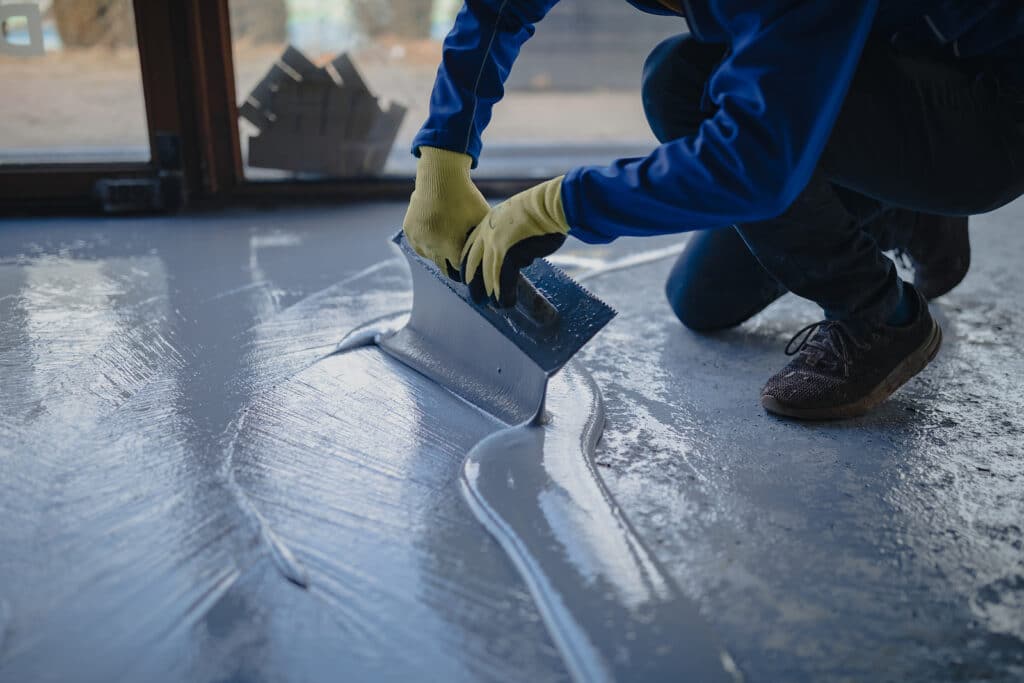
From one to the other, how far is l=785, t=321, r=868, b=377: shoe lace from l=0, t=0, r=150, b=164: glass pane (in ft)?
7.12

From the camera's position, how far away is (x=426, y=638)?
904 mm

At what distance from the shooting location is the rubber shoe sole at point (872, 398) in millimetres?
1438

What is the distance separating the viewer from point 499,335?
141 centimetres

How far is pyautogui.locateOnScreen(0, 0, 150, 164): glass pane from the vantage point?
8.53 ft

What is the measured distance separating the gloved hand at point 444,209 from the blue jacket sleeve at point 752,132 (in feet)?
0.96

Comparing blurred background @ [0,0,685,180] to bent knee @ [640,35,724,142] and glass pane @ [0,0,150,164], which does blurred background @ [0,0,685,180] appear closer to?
glass pane @ [0,0,150,164]

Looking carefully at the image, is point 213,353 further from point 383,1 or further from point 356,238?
point 383,1

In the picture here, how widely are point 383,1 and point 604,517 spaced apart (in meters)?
2.59

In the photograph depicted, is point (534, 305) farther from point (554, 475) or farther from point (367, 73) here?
point (367, 73)

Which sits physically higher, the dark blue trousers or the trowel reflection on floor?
the dark blue trousers

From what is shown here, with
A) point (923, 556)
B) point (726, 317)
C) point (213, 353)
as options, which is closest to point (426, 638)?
point (923, 556)

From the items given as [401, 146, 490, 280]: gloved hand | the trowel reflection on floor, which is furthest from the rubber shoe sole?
[401, 146, 490, 280]: gloved hand

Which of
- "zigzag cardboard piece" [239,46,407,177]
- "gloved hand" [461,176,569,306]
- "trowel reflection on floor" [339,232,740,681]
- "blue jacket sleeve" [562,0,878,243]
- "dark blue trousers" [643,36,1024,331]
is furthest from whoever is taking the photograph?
"zigzag cardboard piece" [239,46,407,177]

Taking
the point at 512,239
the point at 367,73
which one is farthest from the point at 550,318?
the point at 367,73
